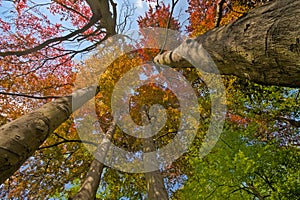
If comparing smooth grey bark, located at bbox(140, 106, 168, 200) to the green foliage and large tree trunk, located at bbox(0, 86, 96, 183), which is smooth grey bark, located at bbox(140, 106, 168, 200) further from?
large tree trunk, located at bbox(0, 86, 96, 183)

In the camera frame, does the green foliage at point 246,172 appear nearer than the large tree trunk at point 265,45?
No

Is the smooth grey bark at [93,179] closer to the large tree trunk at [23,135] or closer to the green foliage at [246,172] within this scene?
the large tree trunk at [23,135]

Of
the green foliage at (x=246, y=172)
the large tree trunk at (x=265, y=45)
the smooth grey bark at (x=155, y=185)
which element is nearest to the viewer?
the large tree trunk at (x=265, y=45)

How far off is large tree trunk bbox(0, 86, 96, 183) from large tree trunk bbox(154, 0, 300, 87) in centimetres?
216

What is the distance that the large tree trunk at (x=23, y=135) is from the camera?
190cm

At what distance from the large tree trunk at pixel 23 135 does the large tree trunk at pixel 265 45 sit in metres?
2.16

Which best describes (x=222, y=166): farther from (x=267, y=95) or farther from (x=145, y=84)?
(x=145, y=84)

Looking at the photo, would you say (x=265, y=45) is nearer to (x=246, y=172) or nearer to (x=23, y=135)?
(x=23, y=135)

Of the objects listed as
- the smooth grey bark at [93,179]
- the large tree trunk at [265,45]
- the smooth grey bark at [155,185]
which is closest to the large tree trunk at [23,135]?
the smooth grey bark at [93,179]

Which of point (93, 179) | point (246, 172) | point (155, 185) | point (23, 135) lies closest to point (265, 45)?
point (23, 135)

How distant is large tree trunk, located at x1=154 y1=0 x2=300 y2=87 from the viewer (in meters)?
1.27

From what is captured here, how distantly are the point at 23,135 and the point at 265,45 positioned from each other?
2368mm

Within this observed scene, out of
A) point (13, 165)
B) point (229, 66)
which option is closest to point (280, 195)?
point (229, 66)

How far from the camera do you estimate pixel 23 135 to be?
2.20 meters
